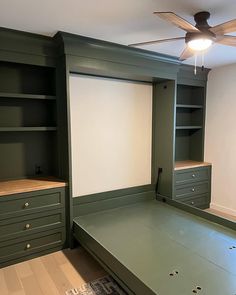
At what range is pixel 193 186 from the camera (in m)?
3.95

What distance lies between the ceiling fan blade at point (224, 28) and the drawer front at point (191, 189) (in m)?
2.40

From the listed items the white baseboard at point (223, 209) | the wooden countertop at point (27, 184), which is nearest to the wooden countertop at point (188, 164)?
the white baseboard at point (223, 209)

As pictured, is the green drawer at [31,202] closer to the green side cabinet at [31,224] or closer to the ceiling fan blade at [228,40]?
the green side cabinet at [31,224]

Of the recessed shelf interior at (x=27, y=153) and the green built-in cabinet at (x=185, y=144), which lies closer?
the recessed shelf interior at (x=27, y=153)

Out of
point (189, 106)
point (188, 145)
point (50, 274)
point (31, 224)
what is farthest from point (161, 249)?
point (188, 145)

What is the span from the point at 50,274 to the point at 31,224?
1.78ft

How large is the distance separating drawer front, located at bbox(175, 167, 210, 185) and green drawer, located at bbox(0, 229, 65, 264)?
190cm

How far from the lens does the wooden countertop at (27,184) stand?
7.97 ft

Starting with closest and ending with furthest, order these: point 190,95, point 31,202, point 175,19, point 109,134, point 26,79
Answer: point 175,19
point 31,202
point 26,79
point 109,134
point 190,95

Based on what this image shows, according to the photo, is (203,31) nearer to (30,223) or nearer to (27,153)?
(27,153)

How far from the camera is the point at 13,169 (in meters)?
2.81

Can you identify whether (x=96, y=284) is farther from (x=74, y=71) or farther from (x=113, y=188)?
(x=74, y=71)

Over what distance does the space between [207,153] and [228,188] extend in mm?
671

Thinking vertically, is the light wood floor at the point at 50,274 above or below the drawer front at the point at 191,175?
below
